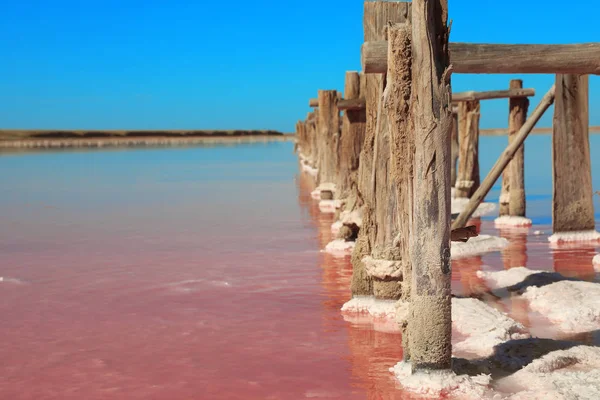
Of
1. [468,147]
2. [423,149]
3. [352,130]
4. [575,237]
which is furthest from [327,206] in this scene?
[423,149]

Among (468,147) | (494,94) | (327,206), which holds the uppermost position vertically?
(494,94)

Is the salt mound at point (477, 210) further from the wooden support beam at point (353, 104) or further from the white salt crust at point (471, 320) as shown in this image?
the white salt crust at point (471, 320)

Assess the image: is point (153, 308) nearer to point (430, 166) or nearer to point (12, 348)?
point (12, 348)

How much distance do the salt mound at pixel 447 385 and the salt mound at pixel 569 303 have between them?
1601mm

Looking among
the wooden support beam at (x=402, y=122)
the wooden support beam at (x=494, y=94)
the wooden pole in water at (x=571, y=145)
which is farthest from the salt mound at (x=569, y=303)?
the wooden support beam at (x=494, y=94)

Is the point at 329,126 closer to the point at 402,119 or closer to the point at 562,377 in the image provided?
the point at 402,119

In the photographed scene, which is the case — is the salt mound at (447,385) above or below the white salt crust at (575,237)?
below

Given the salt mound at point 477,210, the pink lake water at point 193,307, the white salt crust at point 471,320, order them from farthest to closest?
the salt mound at point 477,210, the white salt crust at point 471,320, the pink lake water at point 193,307

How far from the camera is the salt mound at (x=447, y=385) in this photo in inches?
187

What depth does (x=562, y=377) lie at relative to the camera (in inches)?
193

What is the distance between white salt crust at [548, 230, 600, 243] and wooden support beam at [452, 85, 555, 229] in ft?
4.13

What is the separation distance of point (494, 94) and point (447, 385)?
28.0 ft

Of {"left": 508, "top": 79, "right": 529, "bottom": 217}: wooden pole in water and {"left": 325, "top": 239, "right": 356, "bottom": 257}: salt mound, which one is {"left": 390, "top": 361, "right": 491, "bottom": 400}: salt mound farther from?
{"left": 508, "top": 79, "right": 529, "bottom": 217}: wooden pole in water

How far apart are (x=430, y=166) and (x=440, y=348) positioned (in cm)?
111
